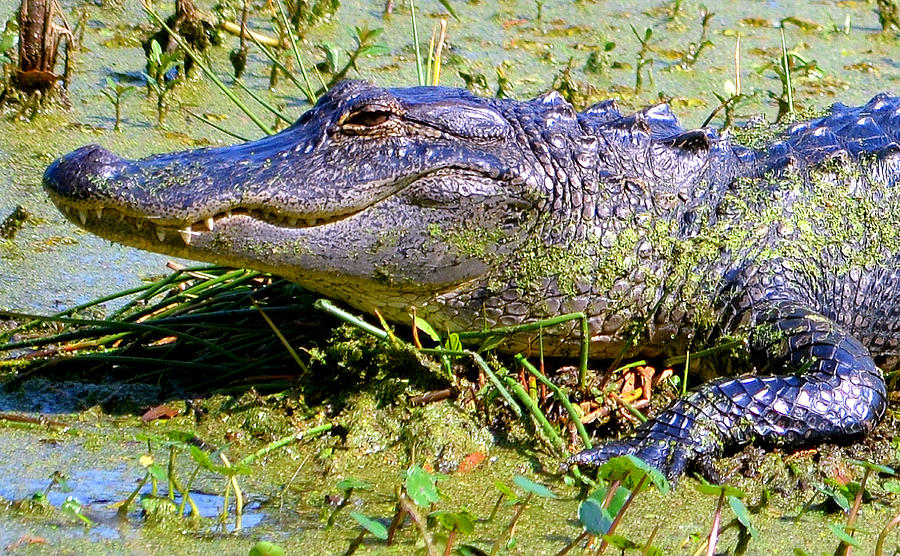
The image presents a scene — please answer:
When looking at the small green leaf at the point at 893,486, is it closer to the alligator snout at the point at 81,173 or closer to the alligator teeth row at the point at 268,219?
the alligator teeth row at the point at 268,219

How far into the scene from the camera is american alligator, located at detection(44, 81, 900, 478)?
13.1 ft

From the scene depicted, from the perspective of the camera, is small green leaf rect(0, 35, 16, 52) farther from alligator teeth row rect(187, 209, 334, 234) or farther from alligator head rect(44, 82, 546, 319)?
alligator teeth row rect(187, 209, 334, 234)

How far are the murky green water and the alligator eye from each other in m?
0.97

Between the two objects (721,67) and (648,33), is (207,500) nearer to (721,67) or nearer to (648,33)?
(648,33)

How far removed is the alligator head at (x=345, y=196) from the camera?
3932mm

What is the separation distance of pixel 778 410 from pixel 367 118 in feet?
5.35

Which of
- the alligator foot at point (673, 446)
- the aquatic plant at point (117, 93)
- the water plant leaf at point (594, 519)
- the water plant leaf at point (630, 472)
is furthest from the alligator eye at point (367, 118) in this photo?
the aquatic plant at point (117, 93)

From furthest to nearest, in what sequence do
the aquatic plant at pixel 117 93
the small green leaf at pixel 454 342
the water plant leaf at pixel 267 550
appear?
the aquatic plant at pixel 117 93 < the small green leaf at pixel 454 342 < the water plant leaf at pixel 267 550

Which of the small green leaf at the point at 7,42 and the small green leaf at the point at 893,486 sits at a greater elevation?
the small green leaf at the point at 7,42

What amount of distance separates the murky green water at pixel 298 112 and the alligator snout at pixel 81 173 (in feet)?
2.47

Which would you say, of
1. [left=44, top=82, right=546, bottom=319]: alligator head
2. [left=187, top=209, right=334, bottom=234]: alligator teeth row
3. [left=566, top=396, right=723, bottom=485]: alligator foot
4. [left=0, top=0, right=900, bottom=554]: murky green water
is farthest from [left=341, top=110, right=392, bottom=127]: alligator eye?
[left=566, top=396, right=723, bottom=485]: alligator foot

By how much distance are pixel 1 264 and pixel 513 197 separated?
2427mm

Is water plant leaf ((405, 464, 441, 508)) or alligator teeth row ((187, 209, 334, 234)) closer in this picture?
water plant leaf ((405, 464, 441, 508))

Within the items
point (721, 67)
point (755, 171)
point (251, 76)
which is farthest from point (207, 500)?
point (721, 67)
